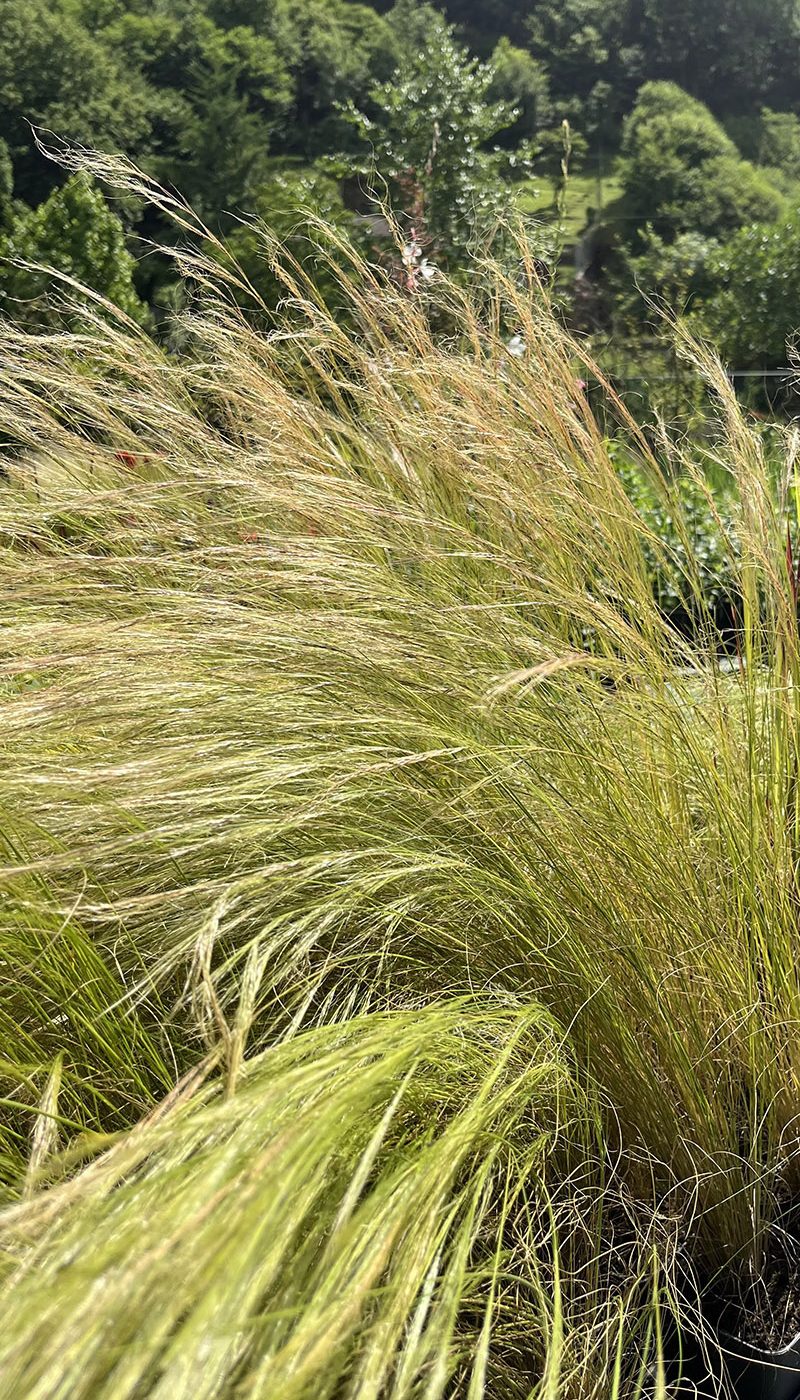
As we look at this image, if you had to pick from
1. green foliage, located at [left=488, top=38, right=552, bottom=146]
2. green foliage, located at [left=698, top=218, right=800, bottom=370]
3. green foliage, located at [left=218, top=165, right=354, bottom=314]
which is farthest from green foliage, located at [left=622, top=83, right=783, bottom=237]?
green foliage, located at [left=218, top=165, right=354, bottom=314]

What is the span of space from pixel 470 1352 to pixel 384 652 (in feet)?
2.17

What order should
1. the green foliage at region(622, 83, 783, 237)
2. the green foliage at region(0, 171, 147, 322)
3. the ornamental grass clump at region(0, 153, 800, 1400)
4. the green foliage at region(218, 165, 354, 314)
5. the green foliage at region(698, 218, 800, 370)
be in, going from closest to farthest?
the ornamental grass clump at region(0, 153, 800, 1400) → the green foliage at region(218, 165, 354, 314) → the green foliage at region(0, 171, 147, 322) → the green foliage at region(698, 218, 800, 370) → the green foliage at region(622, 83, 783, 237)

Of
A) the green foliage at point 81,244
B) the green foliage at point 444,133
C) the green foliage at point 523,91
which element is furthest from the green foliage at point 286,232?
the green foliage at point 523,91

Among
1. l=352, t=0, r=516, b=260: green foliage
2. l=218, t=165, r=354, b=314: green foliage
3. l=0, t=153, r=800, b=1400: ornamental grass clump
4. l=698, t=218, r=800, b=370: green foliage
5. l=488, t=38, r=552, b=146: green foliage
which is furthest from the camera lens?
l=488, t=38, r=552, b=146: green foliage

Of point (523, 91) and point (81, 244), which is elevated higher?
point (523, 91)

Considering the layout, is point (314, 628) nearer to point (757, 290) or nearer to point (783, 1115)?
point (783, 1115)

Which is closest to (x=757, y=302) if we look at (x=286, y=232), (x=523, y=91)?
(x=286, y=232)

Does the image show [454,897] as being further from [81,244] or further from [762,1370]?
[81,244]

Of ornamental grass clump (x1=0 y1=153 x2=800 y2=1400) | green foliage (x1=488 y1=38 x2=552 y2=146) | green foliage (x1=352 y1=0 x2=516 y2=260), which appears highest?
green foliage (x1=488 y1=38 x2=552 y2=146)

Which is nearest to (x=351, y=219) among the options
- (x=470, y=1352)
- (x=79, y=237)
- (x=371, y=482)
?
(x=79, y=237)

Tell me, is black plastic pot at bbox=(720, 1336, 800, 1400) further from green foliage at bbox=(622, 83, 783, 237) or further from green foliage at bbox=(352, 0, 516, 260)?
green foliage at bbox=(622, 83, 783, 237)

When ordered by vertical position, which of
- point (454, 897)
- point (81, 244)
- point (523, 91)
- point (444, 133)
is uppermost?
point (523, 91)

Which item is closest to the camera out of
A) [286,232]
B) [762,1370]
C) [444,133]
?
[762,1370]

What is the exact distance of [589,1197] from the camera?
1.19m
